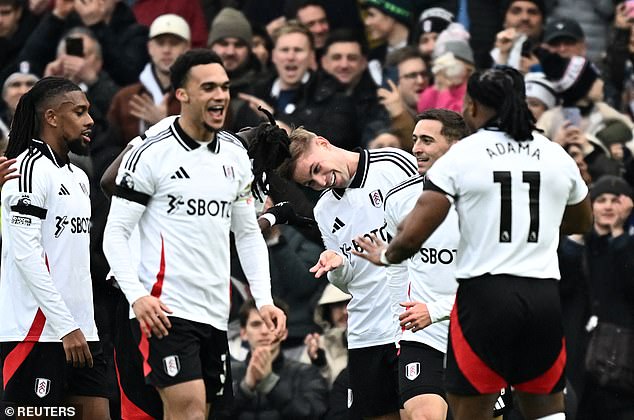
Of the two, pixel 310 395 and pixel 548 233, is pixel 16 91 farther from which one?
pixel 548 233

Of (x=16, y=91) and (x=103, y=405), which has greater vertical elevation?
(x=16, y=91)

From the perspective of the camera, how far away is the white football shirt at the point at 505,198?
27.4ft

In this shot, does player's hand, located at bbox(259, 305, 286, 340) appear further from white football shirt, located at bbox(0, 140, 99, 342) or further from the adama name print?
the adama name print

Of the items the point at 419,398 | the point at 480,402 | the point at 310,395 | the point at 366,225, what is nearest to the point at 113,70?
the point at 310,395

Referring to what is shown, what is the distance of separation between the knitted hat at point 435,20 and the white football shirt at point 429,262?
5352 millimetres

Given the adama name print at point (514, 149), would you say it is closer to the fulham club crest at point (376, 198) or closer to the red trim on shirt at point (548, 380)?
the red trim on shirt at point (548, 380)

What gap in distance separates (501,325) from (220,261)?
6.03 ft

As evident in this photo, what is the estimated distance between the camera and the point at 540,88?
1428 centimetres

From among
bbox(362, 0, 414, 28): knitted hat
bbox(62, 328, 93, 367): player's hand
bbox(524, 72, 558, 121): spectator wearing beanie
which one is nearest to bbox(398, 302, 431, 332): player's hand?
bbox(62, 328, 93, 367): player's hand

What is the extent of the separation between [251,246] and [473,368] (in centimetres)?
173

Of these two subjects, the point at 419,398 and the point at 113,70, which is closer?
the point at 419,398

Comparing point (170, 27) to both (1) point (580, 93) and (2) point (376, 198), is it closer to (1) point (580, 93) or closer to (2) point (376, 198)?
(1) point (580, 93)

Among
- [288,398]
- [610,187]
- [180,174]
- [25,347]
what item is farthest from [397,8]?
[180,174]

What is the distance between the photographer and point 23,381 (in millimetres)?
10008
